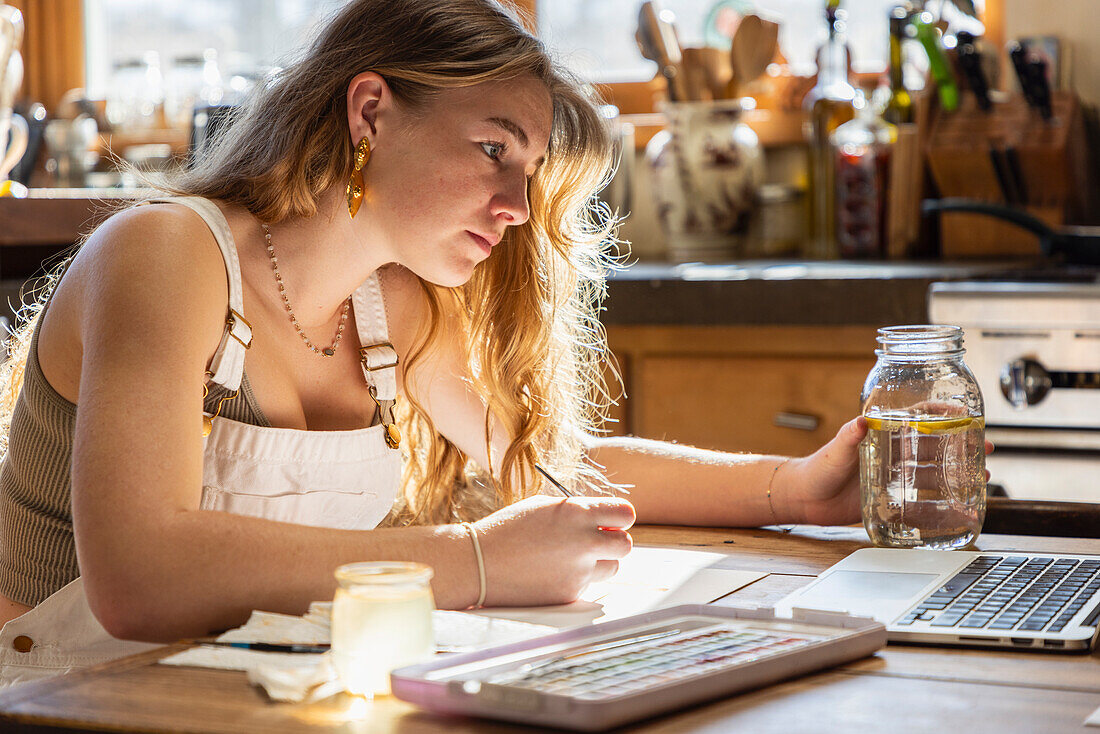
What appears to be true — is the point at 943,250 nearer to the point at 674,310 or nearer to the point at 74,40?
the point at 674,310

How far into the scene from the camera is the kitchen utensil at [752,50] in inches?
108

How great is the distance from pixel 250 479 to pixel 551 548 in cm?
38

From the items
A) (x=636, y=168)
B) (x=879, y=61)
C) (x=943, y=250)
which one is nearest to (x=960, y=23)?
(x=879, y=61)

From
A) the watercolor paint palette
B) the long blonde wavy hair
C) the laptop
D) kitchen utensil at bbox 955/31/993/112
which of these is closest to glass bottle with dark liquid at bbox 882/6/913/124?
kitchen utensil at bbox 955/31/993/112

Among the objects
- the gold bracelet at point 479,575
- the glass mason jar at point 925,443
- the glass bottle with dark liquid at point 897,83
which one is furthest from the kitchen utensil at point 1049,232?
the gold bracelet at point 479,575

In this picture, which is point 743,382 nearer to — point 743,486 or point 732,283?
point 732,283

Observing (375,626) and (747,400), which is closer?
(375,626)

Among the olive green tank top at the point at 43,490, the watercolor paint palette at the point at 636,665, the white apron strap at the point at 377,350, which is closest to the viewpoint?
the watercolor paint palette at the point at 636,665

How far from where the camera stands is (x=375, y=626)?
725 mm

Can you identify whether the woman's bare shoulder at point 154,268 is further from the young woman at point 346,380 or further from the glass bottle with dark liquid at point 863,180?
the glass bottle with dark liquid at point 863,180

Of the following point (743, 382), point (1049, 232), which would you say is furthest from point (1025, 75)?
point (743, 382)

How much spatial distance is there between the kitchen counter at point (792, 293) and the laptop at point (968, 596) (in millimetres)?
1020

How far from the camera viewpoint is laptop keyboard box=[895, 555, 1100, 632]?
857 millimetres

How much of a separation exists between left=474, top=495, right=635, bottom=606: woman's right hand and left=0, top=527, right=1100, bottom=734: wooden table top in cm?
25
